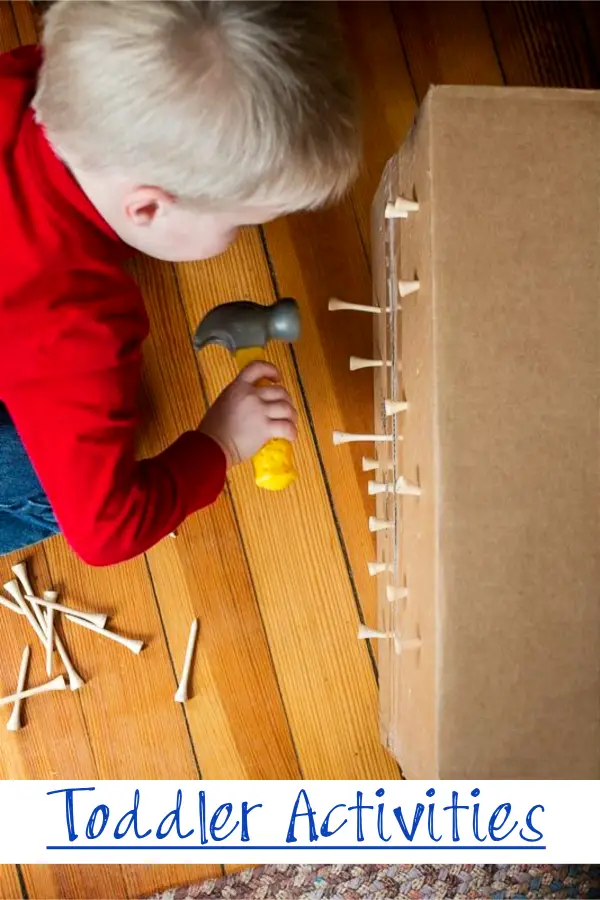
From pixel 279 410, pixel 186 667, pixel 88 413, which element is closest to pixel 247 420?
pixel 279 410

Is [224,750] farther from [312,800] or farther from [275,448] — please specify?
[275,448]

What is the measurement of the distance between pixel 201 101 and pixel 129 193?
0.10 m

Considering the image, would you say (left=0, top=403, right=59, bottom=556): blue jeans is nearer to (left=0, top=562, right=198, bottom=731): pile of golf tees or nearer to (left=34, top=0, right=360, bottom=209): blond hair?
(left=0, top=562, right=198, bottom=731): pile of golf tees

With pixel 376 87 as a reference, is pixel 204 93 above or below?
below

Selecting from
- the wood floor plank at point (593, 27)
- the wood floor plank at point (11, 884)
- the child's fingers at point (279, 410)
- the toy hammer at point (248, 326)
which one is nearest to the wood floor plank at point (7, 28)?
the toy hammer at point (248, 326)

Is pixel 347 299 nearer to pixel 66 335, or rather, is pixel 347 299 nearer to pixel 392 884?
pixel 66 335

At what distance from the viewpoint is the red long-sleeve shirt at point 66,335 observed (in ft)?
1.86

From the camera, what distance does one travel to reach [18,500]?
803 mm

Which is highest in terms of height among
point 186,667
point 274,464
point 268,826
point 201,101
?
point 201,101

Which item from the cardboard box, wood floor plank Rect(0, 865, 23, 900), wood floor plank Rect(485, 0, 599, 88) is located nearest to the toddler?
the cardboard box

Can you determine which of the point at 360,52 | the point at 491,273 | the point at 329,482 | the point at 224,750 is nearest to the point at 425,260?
the point at 491,273

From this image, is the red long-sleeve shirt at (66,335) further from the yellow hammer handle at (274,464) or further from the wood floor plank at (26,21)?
the wood floor plank at (26,21)

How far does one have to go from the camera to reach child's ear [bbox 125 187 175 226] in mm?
511

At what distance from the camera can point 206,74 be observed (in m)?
0.44
